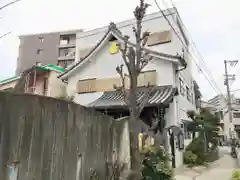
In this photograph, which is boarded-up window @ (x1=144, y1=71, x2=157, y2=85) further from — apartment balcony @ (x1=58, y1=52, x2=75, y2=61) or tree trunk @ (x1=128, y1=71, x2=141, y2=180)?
apartment balcony @ (x1=58, y1=52, x2=75, y2=61)

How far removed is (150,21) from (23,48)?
34859mm

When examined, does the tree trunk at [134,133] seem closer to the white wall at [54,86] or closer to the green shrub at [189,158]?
the green shrub at [189,158]

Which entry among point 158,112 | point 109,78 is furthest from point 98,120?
point 109,78

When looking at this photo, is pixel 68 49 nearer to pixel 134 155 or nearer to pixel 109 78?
pixel 109 78

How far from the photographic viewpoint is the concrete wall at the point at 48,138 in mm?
2910

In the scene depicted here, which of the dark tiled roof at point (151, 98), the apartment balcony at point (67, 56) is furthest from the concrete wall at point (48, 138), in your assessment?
the apartment balcony at point (67, 56)

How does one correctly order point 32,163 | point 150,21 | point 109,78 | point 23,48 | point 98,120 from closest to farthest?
1. point 32,163
2. point 98,120
3. point 109,78
4. point 150,21
5. point 23,48

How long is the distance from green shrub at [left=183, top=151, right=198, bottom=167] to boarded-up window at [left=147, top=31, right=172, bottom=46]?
7.35 meters

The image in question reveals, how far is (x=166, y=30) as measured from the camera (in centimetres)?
1769

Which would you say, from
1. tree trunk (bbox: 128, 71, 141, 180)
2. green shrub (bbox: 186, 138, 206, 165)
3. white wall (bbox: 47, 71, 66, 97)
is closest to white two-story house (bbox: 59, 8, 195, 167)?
green shrub (bbox: 186, 138, 206, 165)

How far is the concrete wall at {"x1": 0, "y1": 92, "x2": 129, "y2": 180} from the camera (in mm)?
2910

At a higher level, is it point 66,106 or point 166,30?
point 166,30

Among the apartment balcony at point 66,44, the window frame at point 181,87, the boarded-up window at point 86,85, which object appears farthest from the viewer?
the apartment balcony at point 66,44

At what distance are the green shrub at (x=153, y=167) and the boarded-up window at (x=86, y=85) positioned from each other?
9.47 meters
